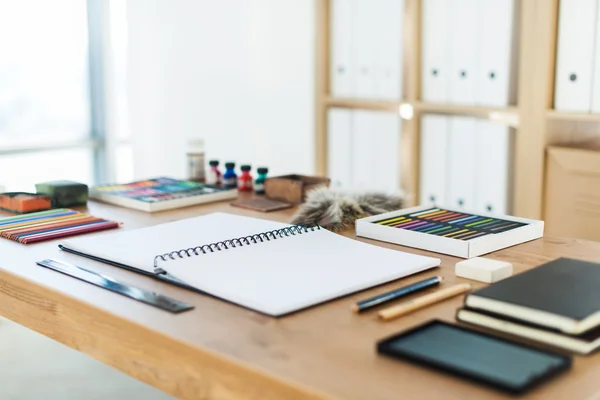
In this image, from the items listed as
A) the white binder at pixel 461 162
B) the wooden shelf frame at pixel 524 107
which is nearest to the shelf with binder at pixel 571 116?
the wooden shelf frame at pixel 524 107

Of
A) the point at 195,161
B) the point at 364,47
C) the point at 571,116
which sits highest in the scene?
the point at 364,47

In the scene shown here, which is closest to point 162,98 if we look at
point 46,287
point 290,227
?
point 290,227

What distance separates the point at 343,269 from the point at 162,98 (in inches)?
94.1

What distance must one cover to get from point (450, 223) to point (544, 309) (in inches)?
21.7

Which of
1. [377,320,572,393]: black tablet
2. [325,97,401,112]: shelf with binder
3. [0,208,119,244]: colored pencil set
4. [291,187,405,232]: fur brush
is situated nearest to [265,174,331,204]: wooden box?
[291,187,405,232]: fur brush

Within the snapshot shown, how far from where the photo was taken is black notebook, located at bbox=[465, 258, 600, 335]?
896mm

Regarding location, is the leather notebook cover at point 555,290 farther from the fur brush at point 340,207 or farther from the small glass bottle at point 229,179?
the small glass bottle at point 229,179

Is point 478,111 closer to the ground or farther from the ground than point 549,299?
farther from the ground

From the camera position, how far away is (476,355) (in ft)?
2.78

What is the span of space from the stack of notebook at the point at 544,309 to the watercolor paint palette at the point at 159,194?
99 centimetres

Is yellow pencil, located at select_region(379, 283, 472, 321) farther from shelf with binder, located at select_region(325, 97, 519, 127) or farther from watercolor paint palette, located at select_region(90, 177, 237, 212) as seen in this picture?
shelf with binder, located at select_region(325, 97, 519, 127)

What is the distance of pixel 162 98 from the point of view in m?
3.41

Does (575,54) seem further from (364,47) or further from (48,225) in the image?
(48,225)

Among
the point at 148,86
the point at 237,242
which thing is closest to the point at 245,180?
the point at 237,242
